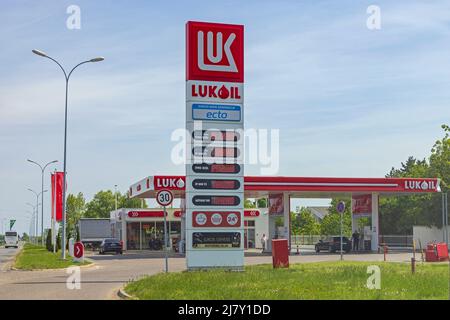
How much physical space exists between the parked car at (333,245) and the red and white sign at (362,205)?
3.44 metres

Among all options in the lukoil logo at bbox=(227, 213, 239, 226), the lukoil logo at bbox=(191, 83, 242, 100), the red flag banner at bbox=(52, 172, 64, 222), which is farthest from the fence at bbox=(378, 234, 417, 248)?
the lukoil logo at bbox=(191, 83, 242, 100)

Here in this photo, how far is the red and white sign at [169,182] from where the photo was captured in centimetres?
4719

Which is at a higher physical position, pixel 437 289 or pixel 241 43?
pixel 241 43

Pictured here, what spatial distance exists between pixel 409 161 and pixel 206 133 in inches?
3479

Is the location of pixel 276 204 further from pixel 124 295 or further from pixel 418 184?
pixel 124 295

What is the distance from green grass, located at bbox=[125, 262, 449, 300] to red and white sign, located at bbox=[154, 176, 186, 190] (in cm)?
2527

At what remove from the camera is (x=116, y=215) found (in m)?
72.0

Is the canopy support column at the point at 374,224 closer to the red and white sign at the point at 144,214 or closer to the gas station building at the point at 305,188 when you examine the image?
the gas station building at the point at 305,188

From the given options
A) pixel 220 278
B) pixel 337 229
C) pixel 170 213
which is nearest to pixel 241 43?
pixel 220 278

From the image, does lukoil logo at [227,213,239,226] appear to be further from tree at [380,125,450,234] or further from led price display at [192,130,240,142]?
tree at [380,125,450,234]

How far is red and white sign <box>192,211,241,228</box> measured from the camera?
84.9ft

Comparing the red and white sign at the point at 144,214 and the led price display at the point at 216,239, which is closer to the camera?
the led price display at the point at 216,239

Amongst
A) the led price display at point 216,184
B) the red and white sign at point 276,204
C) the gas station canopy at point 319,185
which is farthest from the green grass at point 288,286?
the red and white sign at point 276,204
